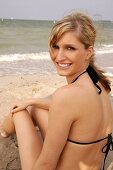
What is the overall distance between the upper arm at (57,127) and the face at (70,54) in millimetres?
281

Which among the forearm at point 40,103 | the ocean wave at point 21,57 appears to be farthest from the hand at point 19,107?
the ocean wave at point 21,57

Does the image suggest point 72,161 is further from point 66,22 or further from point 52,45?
point 66,22

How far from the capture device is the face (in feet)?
6.55

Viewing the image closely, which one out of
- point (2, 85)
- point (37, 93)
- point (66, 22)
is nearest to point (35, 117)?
point (66, 22)

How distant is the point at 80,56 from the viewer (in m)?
2.04

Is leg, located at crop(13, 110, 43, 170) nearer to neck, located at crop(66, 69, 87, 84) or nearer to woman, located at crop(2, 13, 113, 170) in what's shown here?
woman, located at crop(2, 13, 113, 170)

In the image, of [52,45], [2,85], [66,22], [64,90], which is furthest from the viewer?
[2,85]

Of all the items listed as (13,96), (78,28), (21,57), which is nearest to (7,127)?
(78,28)

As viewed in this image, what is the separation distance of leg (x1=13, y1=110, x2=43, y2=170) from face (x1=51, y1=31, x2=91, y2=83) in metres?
0.53

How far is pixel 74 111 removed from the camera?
187 cm

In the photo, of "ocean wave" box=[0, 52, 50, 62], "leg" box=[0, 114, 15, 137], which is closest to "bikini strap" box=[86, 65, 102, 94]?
"leg" box=[0, 114, 15, 137]

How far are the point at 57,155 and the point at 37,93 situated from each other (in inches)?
153

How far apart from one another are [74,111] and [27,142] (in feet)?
1.92

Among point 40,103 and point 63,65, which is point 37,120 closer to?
point 40,103
